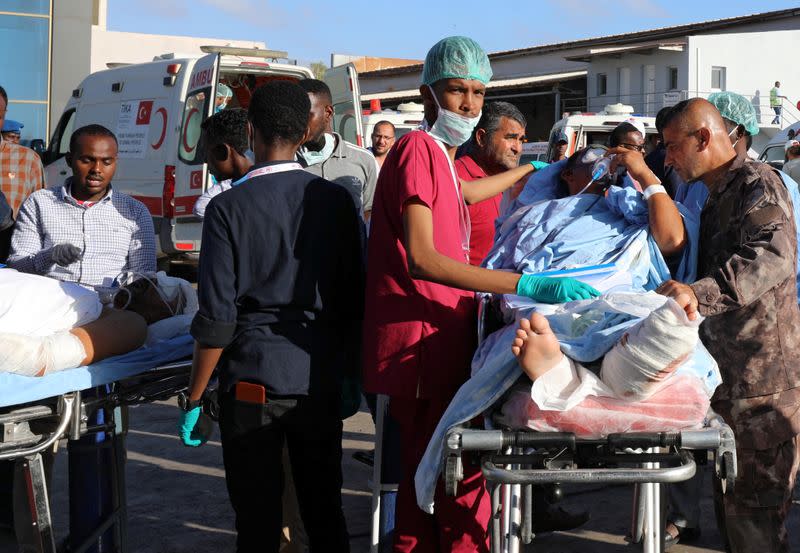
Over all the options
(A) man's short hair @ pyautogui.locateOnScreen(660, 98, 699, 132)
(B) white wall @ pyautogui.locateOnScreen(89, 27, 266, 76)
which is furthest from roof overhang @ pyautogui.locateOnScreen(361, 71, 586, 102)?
(A) man's short hair @ pyautogui.locateOnScreen(660, 98, 699, 132)

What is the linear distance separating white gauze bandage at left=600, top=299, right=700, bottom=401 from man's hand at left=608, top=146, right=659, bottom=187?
3.12ft

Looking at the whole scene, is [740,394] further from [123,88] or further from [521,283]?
[123,88]

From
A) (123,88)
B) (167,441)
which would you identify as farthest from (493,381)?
(123,88)

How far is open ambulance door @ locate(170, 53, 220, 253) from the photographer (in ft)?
33.6

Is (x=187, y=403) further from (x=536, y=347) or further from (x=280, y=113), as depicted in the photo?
(x=536, y=347)

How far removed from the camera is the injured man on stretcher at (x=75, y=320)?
3174 mm

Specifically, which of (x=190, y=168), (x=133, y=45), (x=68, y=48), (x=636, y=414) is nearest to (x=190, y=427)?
(x=636, y=414)

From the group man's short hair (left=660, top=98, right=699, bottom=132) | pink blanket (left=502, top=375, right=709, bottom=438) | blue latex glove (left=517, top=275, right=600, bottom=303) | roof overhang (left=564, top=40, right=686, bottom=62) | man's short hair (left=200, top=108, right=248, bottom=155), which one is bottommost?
pink blanket (left=502, top=375, right=709, bottom=438)

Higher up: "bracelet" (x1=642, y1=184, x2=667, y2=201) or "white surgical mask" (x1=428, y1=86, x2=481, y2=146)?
"white surgical mask" (x1=428, y1=86, x2=481, y2=146)

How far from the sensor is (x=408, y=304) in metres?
3.23

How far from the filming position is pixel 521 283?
3070 millimetres

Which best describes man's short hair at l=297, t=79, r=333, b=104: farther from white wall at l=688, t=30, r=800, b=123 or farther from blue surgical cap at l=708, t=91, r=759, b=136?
white wall at l=688, t=30, r=800, b=123

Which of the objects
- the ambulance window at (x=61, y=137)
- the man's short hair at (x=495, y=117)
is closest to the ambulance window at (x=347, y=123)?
the ambulance window at (x=61, y=137)

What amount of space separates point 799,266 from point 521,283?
4.20 feet
